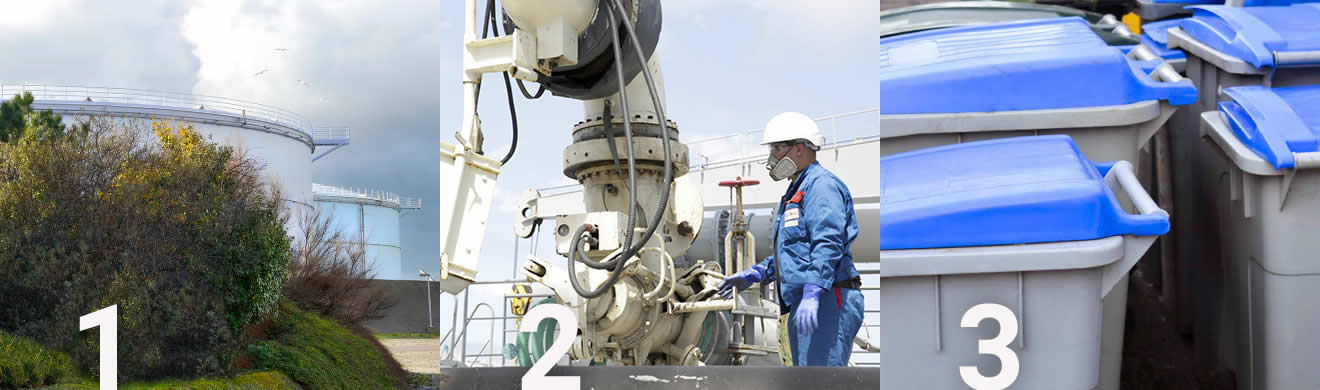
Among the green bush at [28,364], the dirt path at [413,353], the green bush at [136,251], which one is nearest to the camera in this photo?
the green bush at [28,364]

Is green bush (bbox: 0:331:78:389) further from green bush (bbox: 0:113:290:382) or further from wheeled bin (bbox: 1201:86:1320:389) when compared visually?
wheeled bin (bbox: 1201:86:1320:389)

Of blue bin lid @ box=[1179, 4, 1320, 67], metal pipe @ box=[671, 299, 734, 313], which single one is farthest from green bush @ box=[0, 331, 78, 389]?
blue bin lid @ box=[1179, 4, 1320, 67]

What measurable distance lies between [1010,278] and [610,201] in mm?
931

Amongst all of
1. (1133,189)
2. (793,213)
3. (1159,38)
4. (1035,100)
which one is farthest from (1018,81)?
(1159,38)

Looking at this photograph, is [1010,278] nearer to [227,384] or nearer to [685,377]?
[685,377]

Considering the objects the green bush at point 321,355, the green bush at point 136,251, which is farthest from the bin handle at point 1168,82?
the green bush at point 321,355

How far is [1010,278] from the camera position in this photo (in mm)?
2217

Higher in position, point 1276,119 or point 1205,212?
point 1276,119

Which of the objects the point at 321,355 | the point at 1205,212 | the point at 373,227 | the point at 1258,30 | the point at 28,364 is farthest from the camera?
the point at 373,227

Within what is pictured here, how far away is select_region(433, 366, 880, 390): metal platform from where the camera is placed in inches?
65.4

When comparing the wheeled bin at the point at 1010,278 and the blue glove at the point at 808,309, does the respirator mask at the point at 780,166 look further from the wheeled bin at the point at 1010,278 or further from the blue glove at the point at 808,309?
the wheeled bin at the point at 1010,278

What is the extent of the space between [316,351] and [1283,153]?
9413mm

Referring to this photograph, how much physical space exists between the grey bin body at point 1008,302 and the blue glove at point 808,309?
477 millimetres

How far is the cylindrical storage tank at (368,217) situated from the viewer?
1870cm
